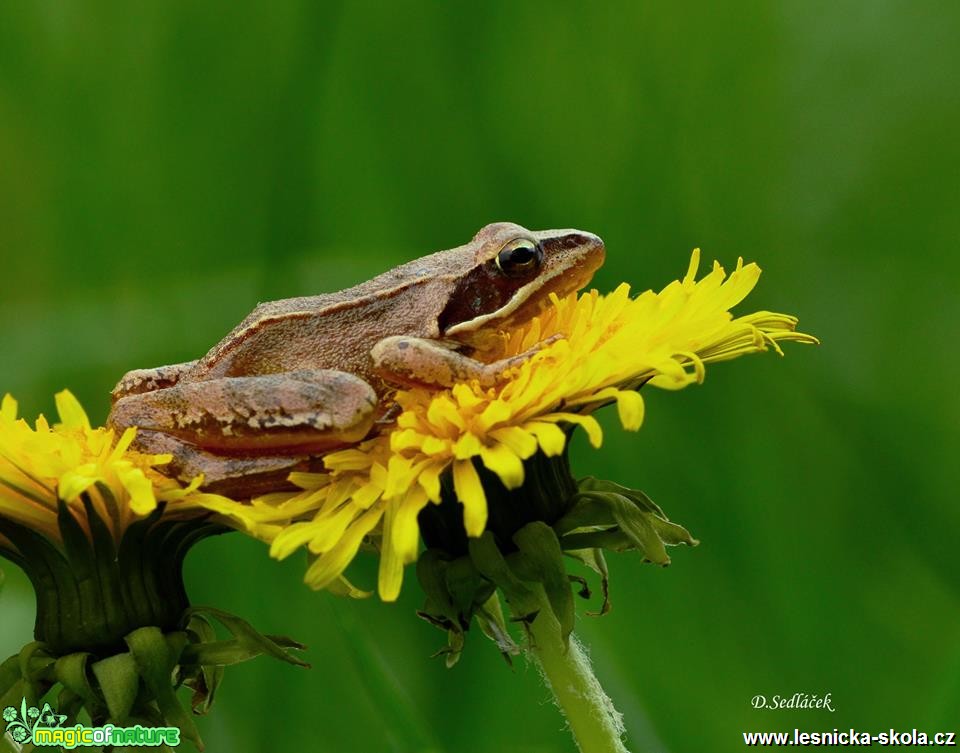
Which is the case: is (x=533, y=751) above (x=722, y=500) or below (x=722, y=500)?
below

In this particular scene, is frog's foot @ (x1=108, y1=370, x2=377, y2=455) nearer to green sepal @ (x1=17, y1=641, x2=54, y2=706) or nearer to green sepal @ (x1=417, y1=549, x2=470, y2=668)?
green sepal @ (x1=417, y1=549, x2=470, y2=668)

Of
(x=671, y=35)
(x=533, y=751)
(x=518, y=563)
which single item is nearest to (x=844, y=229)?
(x=671, y=35)

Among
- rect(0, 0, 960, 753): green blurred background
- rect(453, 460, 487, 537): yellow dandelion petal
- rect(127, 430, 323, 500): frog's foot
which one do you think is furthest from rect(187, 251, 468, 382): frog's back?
rect(0, 0, 960, 753): green blurred background

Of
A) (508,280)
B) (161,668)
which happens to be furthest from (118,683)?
(508,280)

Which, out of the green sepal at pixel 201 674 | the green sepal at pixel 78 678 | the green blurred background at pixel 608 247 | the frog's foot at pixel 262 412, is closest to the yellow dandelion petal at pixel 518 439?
the frog's foot at pixel 262 412

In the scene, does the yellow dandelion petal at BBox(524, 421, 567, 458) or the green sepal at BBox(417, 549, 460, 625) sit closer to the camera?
the yellow dandelion petal at BBox(524, 421, 567, 458)

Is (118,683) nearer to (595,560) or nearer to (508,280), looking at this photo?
(595,560)

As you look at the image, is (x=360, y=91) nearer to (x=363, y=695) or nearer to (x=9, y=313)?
(x=9, y=313)
